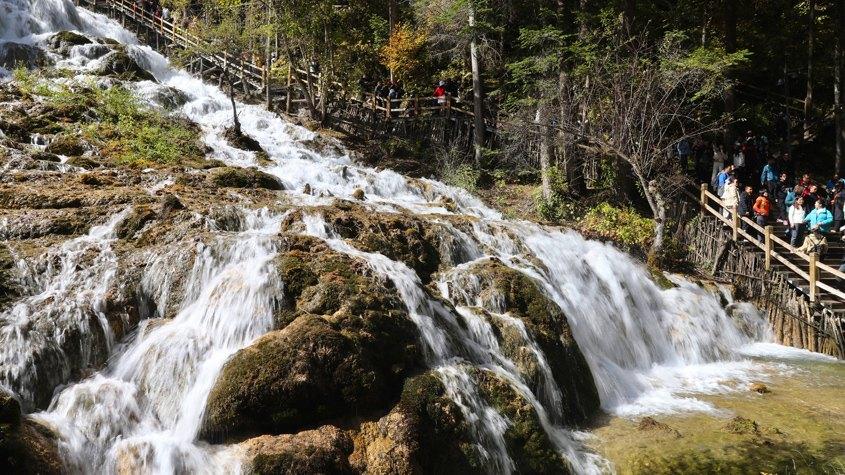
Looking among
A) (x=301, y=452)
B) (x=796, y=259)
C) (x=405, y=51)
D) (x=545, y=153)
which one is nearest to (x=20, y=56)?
(x=405, y=51)

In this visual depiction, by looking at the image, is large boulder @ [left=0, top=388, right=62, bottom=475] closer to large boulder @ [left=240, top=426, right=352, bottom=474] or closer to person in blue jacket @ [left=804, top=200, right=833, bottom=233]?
large boulder @ [left=240, top=426, right=352, bottom=474]

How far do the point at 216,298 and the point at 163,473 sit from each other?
2313mm

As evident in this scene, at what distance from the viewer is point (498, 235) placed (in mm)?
11828

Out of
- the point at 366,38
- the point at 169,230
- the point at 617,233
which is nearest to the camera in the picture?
the point at 169,230

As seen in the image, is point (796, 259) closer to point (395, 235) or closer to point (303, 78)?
point (395, 235)

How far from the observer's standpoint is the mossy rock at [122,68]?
2217 cm

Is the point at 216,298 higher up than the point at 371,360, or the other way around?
the point at 216,298

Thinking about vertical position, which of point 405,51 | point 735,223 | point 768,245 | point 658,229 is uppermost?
point 405,51

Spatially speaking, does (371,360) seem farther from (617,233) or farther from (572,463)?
(617,233)

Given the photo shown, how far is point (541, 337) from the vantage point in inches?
328

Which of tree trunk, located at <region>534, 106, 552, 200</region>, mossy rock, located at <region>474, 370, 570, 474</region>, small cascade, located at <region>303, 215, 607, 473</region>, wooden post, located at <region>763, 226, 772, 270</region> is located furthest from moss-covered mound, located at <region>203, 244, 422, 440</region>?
tree trunk, located at <region>534, 106, 552, 200</region>

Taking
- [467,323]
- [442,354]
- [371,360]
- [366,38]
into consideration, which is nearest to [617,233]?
[467,323]

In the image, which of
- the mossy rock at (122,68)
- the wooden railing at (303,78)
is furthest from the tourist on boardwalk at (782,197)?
the mossy rock at (122,68)

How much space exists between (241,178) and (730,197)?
474 inches
